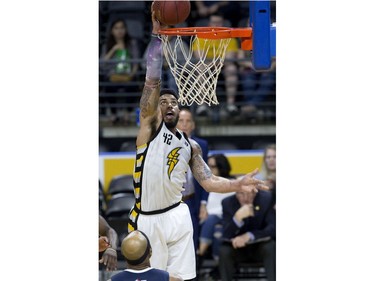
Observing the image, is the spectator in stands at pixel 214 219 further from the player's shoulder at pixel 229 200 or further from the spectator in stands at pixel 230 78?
the spectator in stands at pixel 230 78

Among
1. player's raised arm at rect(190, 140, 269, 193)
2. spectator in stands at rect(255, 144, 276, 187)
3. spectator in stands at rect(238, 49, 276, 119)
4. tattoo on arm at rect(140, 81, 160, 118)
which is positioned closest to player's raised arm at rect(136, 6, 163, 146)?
tattoo on arm at rect(140, 81, 160, 118)

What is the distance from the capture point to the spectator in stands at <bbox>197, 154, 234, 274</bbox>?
9.06m

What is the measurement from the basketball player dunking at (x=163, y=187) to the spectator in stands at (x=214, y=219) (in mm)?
2260

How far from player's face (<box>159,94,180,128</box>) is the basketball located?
54 centimetres

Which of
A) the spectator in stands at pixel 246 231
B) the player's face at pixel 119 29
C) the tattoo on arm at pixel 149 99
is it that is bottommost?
the spectator in stands at pixel 246 231

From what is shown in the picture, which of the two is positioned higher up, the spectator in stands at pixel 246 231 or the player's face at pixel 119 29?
the player's face at pixel 119 29

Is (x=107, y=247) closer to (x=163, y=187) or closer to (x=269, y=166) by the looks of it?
(x=163, y=187)

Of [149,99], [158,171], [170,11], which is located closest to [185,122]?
[158,171]

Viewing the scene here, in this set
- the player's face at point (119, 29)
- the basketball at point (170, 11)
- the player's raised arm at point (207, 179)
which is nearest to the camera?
the basketball at point (170, 11)

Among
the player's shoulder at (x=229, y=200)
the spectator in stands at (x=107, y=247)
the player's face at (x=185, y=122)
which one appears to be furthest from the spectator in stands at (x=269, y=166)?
the spectator in stands at (x=107, y=247)

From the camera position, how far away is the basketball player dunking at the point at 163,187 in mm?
6613

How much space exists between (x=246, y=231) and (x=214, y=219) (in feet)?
1.72

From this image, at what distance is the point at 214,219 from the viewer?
365 inches

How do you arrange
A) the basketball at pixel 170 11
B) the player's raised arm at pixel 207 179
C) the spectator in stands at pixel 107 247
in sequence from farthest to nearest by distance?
1. the spectator in stands at pixel 107 247
2. the player's raised arm at pixel 207 179
3. the basketball at pixel 170 11
